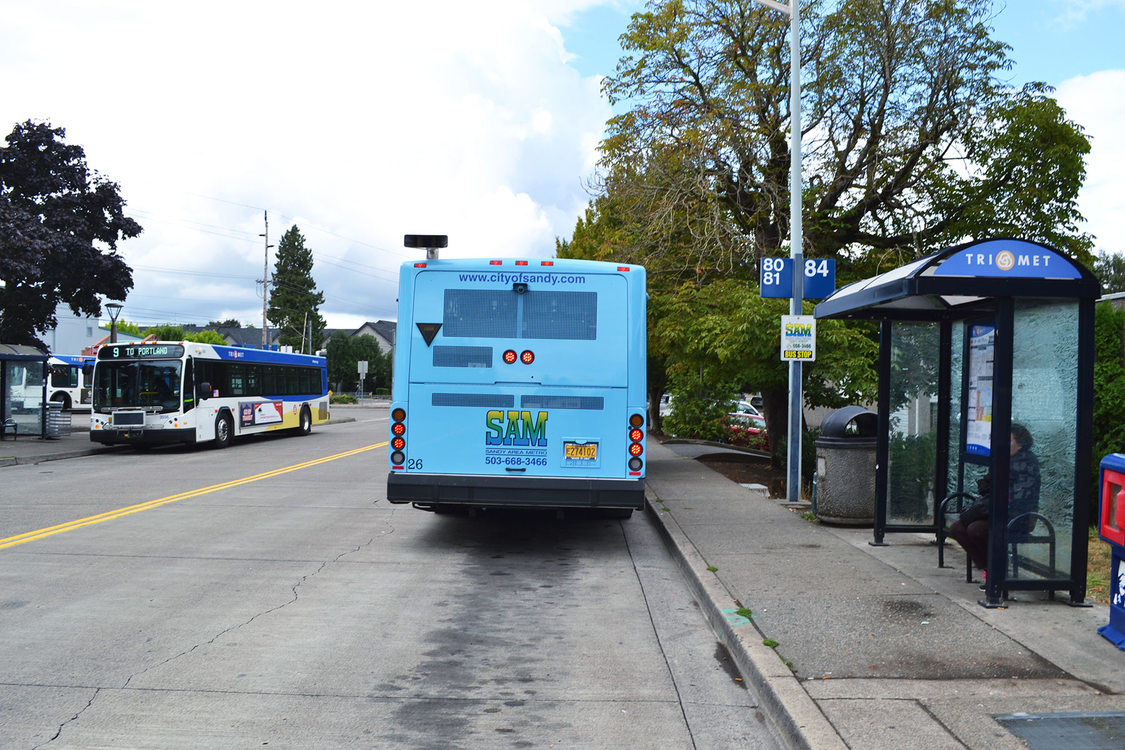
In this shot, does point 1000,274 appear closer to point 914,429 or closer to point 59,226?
point 914,429

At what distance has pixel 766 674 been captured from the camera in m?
5.05

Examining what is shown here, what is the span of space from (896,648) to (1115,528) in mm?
1495

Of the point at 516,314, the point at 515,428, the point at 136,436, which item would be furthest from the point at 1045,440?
the point at 136,436

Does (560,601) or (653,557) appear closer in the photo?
(560,601)

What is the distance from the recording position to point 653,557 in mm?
9625

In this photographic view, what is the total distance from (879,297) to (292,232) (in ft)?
320

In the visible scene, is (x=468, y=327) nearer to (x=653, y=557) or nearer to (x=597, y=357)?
(x=597, y=357)

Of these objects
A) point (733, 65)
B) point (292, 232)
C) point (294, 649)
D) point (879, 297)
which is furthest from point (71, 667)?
point (292, 232)

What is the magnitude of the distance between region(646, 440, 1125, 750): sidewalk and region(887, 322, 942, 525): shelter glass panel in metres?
0.42

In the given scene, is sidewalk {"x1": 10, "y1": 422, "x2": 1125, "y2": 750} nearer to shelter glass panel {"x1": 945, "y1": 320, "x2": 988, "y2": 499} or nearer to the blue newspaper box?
the blue newspaper box

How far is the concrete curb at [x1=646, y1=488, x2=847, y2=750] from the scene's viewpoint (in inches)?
167

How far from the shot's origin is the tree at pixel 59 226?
26609 millimetres

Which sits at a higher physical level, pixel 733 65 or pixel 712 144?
pixel 733 65

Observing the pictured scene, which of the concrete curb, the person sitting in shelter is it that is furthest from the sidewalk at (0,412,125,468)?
the person sitting in shelter
